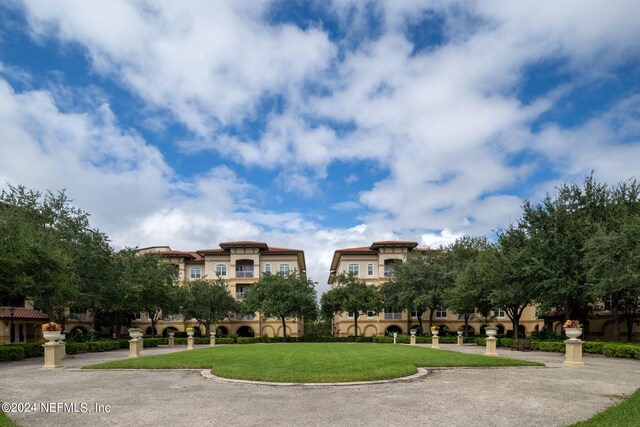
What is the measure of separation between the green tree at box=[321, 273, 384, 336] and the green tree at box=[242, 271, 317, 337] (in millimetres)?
2217

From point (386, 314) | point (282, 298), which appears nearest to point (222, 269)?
point (282, 298)

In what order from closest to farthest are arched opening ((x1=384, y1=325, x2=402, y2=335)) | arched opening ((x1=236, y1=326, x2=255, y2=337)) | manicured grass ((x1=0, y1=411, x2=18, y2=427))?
1. manicured grass ((x1=0, y1=411, x2=18, y2=427))
2. arched opening ((x1=384, y1=325, x2=402, y2=335))
3. arched opening ((x1=236, y1=326, x2=255, y2=337))

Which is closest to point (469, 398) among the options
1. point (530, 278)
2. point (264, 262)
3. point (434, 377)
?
point (434, 377)

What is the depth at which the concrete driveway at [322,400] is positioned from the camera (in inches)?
338

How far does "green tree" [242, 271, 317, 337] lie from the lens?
169ft

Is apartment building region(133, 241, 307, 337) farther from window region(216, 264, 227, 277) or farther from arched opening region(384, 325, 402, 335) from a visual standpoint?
arched opening region(384, 325, 402, 335)

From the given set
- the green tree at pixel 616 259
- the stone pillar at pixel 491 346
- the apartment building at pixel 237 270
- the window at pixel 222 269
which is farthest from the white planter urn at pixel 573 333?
the window at pixel 222 269

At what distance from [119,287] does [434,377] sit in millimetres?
31221

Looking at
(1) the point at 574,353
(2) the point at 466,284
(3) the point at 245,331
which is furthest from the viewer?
(3) the point at 245,331

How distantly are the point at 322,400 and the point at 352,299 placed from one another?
143ft

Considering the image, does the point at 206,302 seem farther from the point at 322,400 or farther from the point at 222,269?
the point at 322,400

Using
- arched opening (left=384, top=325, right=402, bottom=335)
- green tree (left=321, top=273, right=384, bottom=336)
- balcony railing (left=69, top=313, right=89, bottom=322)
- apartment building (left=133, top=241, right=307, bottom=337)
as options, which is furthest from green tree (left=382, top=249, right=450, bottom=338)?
balcony railing (left=69, top=313, right=89, bottom=322)

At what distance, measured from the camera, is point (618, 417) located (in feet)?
26.5

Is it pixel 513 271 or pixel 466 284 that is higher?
pixel 513 271
